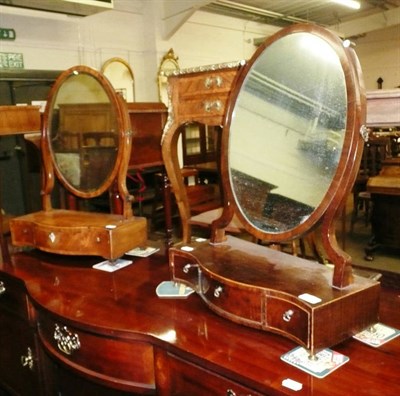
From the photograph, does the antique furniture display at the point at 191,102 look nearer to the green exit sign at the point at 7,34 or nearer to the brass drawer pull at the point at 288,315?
the brass drawer pull at the point at 288,315

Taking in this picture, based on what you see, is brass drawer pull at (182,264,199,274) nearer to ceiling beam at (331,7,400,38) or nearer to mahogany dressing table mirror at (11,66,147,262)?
mahogany dressing table mirror at (11,66,147,262)

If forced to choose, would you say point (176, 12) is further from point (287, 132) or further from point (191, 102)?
point (287, 132)

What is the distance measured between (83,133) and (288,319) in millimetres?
1262

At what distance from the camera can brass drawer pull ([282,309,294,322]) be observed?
1.01m

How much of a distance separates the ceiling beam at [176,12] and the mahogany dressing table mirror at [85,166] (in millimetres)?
4303

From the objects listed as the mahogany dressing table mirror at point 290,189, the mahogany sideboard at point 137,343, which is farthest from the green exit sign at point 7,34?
the mahogany dressing table mirror at point 290,189

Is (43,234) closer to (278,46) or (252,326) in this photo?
(252,326)

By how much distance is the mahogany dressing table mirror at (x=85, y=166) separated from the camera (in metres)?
1.67

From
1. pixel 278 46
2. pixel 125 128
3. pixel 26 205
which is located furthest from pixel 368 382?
pixel 26 205

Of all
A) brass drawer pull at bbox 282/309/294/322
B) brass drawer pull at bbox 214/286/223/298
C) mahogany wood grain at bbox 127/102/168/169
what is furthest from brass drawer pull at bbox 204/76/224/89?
mahogany wood grain at bbox 127/102/168/169

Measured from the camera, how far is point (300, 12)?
7.99m

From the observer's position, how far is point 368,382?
88 centimetres

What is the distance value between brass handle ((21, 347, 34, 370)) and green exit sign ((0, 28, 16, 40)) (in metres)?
4.12

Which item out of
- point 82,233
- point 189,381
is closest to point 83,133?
point 82,233
